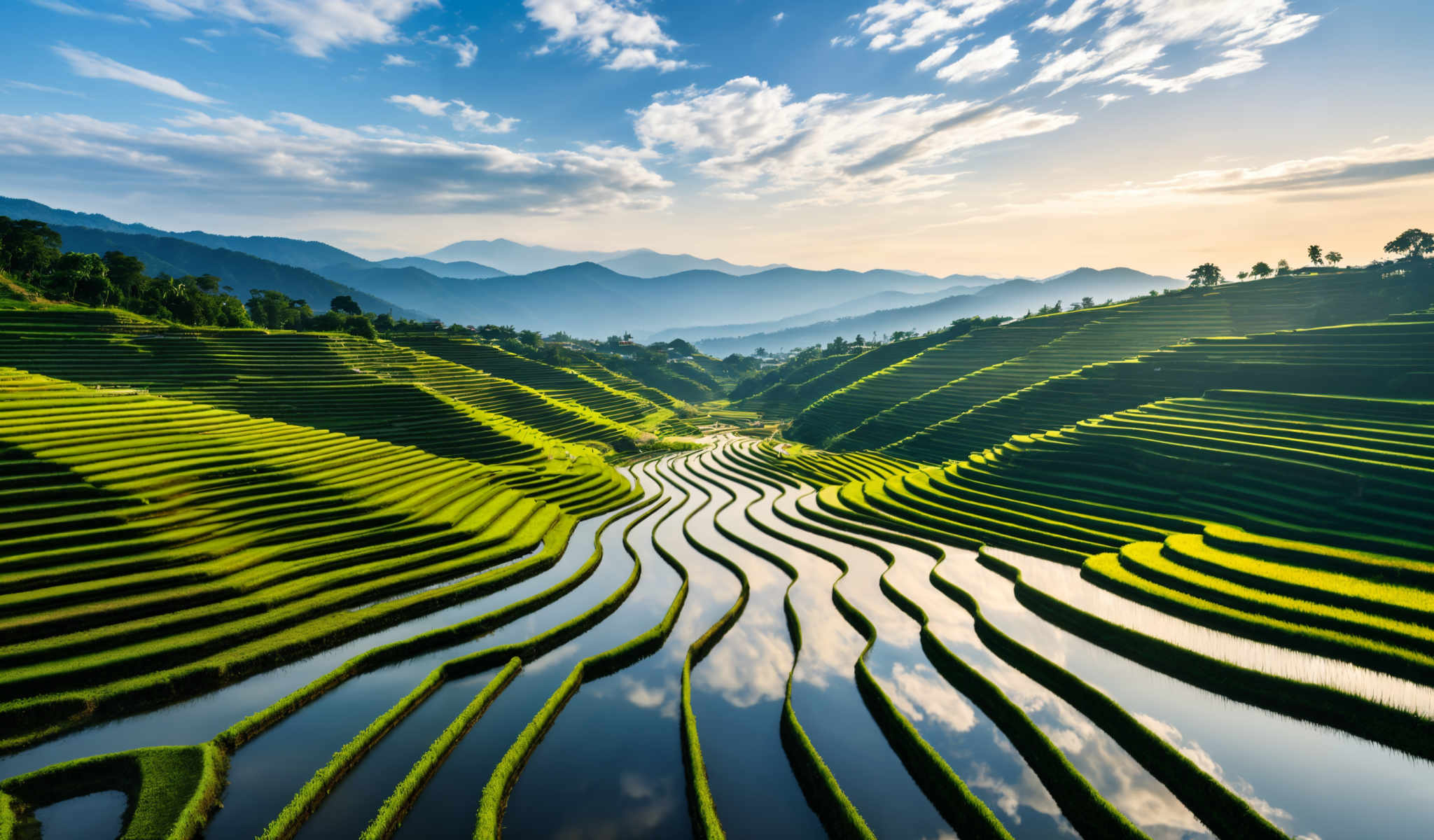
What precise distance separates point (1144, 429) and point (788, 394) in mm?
98104

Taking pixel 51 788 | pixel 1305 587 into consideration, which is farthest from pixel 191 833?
pixel 1305 587

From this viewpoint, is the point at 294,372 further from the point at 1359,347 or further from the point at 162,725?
the point at 1359,347

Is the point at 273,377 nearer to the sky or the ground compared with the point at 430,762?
nearer to the sky

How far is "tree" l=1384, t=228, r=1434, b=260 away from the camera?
2603 inches

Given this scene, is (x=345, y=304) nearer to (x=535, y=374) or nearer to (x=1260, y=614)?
(x=535, y=374)

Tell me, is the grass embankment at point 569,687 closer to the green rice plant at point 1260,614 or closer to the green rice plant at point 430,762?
the green rice plant at point 430,762

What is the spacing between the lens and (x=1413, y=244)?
66688 millimetres

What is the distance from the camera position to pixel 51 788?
500 inches

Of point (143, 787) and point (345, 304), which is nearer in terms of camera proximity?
point (143, 787)

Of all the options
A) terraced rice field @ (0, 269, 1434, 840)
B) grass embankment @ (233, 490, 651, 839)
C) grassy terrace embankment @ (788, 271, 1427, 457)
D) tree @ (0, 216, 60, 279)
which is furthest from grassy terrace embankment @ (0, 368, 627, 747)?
tree @ (0, 216, 60, 279)

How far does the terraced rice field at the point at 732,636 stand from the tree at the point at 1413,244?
46.0 metres

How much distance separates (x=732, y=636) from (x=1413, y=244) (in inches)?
4158

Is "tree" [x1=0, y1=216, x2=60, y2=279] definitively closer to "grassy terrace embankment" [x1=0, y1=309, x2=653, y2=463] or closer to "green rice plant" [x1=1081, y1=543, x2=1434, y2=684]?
"grassy terrace embankment" [x1=0, y1=309, x2=653, y2=463]

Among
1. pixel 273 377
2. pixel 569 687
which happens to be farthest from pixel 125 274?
pixel 569 687
